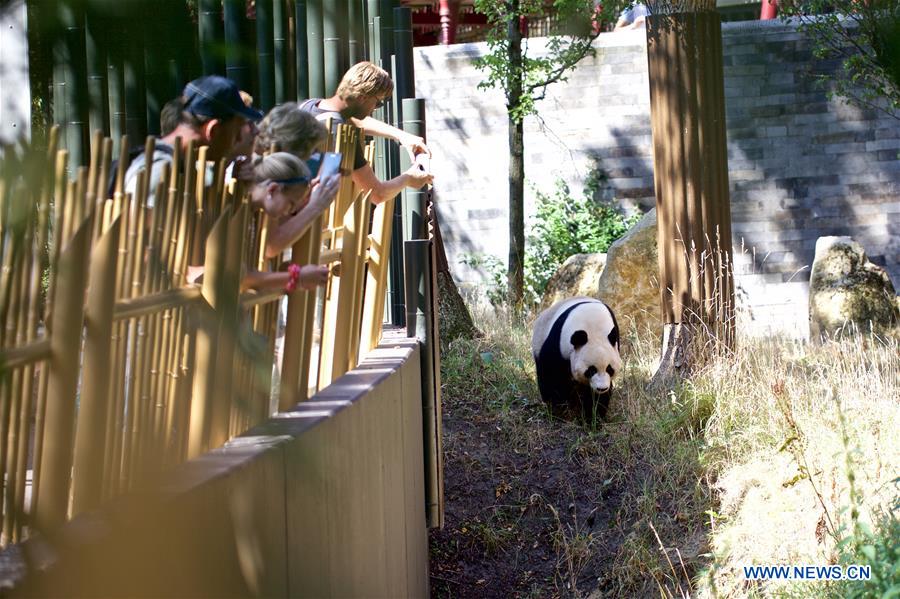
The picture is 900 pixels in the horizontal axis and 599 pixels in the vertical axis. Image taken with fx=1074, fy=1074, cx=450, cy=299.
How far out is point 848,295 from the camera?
9203mm

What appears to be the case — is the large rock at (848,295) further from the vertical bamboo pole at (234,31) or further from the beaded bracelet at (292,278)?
the vertical bamboo pole at (234,31)

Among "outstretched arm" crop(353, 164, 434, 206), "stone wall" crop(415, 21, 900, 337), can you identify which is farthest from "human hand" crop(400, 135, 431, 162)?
"stone wall" crop(415, 21, 900, 337)

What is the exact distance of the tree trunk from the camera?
11.0 metres

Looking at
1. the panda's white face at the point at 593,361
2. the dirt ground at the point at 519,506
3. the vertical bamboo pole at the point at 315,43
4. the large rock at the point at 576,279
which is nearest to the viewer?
the vertical bamboo pole at the point at 315,43

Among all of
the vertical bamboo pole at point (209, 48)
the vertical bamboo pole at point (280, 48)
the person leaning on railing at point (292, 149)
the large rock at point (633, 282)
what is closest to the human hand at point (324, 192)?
the person leaning on railing at point (292, 149)

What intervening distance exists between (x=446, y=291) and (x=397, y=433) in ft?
14.2

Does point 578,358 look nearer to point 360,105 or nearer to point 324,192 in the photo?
point 360,105

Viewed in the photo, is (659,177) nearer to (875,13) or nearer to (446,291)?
(446,291)

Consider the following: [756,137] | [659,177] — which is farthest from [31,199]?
[756,137]

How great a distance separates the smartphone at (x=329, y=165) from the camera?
11.3ft

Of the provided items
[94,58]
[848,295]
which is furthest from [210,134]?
[848,295]

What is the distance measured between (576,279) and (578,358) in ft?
10.1

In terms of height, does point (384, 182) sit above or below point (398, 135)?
below

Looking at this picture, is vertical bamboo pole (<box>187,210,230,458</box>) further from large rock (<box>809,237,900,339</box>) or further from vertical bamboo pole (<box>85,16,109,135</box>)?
large rock (<box>809,237,900,339</box>)
